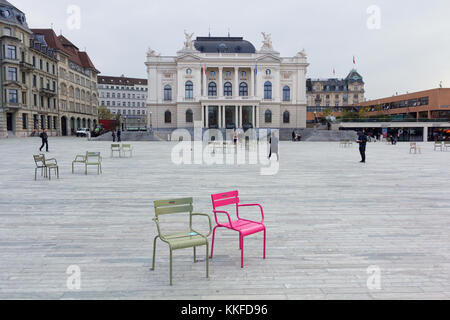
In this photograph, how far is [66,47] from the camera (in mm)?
80438

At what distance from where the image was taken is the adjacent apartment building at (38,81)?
53.4m

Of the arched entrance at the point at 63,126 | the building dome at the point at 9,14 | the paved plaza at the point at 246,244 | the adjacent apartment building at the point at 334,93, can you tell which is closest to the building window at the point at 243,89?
the arched entrance at the point at 63,126

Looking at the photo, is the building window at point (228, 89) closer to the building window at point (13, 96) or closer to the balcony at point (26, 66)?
the balcony at point (26, 66)

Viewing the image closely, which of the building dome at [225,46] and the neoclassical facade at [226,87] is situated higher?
the building dome at [225,46]

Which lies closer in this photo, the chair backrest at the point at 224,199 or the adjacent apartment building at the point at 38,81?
the chair backrest at the point at 224,199

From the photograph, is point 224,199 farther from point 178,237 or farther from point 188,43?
point 188,43

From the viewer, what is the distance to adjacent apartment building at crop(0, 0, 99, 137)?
175ft

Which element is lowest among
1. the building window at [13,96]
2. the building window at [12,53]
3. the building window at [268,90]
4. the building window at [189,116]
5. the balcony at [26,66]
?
the building window at [189,116]

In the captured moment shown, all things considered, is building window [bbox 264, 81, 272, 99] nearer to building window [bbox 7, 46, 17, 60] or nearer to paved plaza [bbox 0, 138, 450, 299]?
building window [bbox 7, 46, 17, 60]

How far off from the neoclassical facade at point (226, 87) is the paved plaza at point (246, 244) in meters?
60.3

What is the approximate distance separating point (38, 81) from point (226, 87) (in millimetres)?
35788

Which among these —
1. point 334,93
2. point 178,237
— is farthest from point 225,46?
point 178,237

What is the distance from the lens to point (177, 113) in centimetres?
A: 7319
